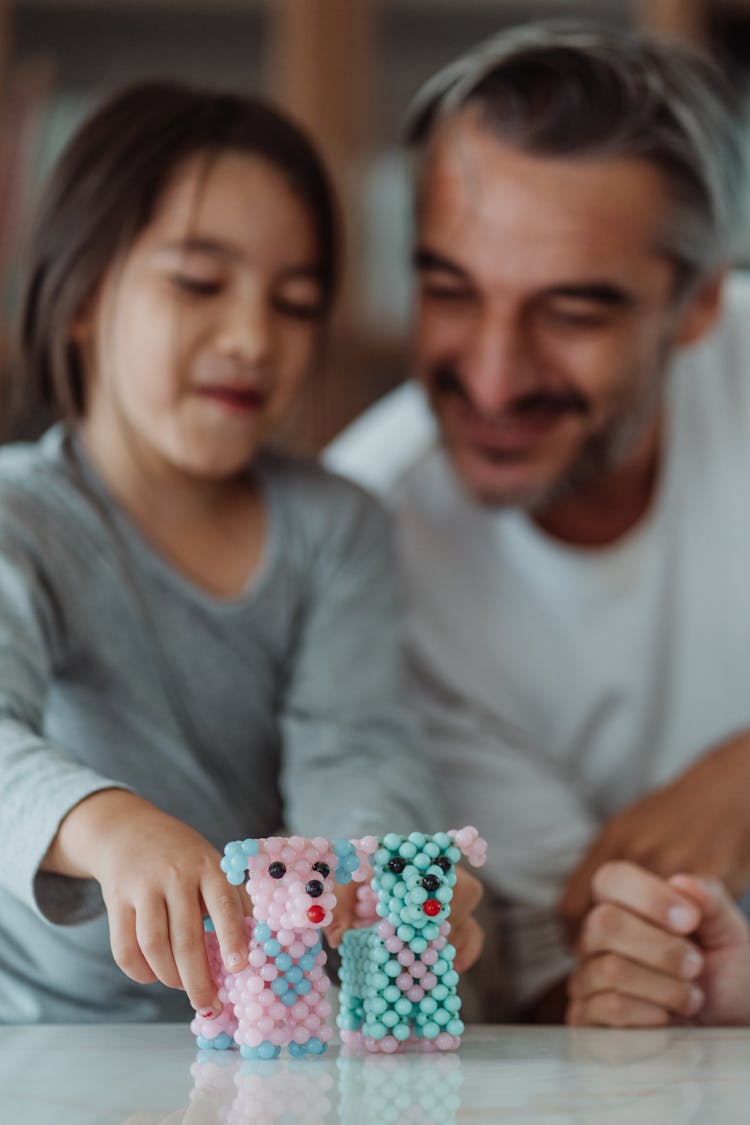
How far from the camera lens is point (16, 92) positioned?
2412 millimetres

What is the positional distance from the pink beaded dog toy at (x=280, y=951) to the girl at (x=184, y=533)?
26 centimetres

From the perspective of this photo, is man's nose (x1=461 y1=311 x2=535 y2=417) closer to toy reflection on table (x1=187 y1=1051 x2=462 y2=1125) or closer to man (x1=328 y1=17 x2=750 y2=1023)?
man (x1=328 y1=17 x2=750 y2=1023)

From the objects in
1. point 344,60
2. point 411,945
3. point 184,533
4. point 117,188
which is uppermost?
point 344,60

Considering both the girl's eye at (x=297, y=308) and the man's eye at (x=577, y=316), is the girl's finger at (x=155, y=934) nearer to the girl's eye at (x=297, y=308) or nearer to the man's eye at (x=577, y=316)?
the girl's eye at (x=297, y=308)

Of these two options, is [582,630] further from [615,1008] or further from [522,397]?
[615,1008]

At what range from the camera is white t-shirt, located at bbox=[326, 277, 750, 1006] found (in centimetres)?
160

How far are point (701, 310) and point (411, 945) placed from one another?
0.97 meters

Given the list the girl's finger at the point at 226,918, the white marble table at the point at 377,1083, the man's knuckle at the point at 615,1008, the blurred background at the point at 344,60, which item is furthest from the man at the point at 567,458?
the blurred background at the point at 344,60

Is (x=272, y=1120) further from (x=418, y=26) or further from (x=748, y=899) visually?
(x=418, y=26)

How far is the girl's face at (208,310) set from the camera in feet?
3.92

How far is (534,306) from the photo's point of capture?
1.47 m

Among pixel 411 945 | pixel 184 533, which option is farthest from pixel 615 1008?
pixel 184 533

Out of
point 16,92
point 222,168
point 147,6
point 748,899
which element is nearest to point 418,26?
point 147,6

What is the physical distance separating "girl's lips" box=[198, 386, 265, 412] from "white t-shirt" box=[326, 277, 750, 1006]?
1.29 ft
